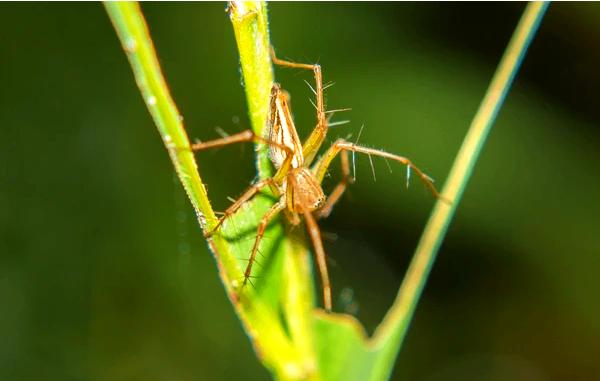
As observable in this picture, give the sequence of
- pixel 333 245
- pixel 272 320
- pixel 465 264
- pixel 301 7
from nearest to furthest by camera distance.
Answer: pixel 272 320
pixel 301 7
pixel 465 264
pixel 333 245

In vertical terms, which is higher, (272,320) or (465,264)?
(272,320)

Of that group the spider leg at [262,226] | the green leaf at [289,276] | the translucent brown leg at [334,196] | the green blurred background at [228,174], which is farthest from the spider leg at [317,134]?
the green blurred background at [228,174]

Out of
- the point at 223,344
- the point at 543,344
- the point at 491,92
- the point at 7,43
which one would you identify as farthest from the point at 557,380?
the point at 7,43

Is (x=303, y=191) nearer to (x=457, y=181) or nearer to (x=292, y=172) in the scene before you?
(x=292, y=172)

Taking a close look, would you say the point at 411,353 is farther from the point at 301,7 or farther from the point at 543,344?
the point at 301,7

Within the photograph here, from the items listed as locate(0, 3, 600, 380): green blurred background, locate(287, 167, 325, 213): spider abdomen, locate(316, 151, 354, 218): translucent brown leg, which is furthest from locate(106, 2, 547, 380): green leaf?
locate(0, 3, 600, 380): green blurred background

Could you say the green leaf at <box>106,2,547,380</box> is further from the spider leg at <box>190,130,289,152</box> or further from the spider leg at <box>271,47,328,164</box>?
the spider leg at <box>271,47,328,164</box>
